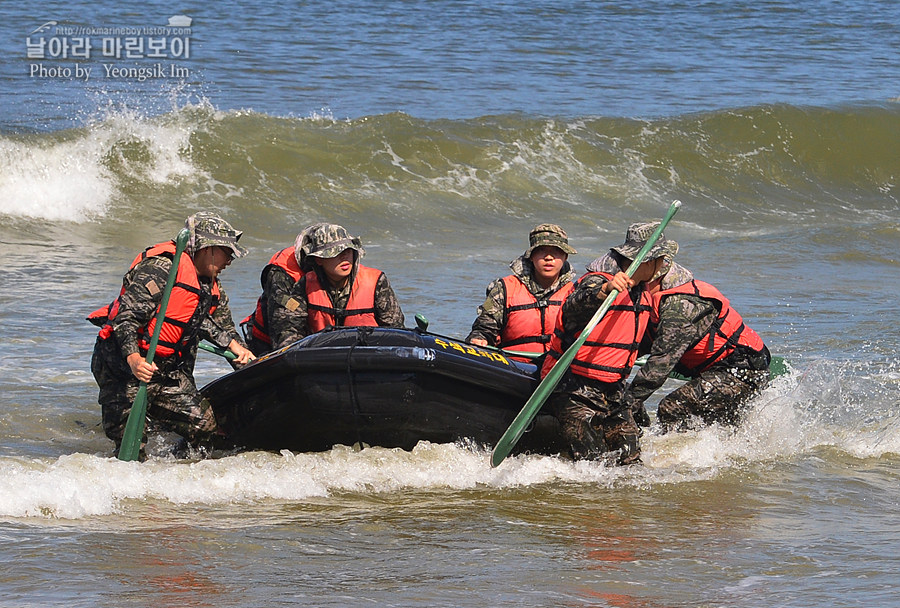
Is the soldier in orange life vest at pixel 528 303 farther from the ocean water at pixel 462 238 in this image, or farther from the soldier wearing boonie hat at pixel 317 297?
the ocean water at pixel 462 238

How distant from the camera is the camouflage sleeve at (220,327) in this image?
6.19 m

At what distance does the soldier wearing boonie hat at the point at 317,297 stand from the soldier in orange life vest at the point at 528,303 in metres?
0.46

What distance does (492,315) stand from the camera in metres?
6.35

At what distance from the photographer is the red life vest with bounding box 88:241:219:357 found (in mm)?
5734

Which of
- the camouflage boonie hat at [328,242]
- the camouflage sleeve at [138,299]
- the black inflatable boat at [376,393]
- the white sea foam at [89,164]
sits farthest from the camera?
the white sea foam at [89,164]

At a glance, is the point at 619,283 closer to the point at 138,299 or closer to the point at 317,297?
the point at 317,297

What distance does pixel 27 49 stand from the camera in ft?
66.7

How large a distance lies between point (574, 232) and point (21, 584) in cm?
1007

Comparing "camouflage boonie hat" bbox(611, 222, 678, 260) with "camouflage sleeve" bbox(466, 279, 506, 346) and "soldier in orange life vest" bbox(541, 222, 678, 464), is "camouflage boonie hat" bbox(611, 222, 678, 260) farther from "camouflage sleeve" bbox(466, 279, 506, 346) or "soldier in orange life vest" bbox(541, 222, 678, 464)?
"camouflage sleeve" bbox(466, 279, 506, 346)

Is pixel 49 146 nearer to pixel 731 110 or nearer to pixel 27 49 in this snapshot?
pixel 27 49

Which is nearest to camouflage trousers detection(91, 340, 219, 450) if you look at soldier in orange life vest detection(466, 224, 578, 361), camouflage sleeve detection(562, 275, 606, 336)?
soldier in orange life vest detection(466, 224, 578, 361)

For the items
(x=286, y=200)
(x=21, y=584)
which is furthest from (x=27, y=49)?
(x=21, y=584)

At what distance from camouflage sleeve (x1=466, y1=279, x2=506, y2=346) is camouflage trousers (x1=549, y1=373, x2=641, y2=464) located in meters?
0.60

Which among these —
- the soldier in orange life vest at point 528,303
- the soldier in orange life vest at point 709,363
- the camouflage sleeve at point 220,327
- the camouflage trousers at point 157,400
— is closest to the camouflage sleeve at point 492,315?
the soldier in orange life vest at point 528,303
